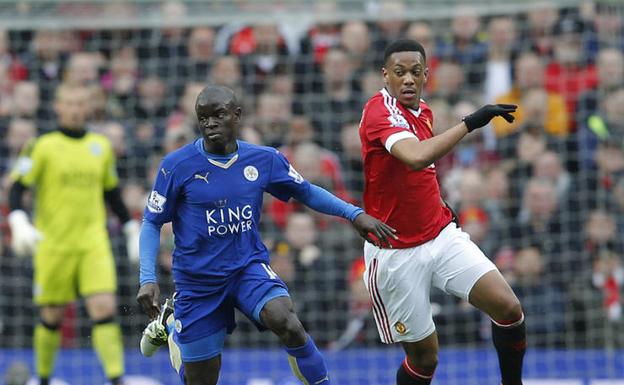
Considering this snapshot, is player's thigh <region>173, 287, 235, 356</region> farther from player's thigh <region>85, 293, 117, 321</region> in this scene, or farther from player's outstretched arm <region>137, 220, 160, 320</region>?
player's thigh <region>85, 293, 117, 321</region>

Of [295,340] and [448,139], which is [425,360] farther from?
[448,139]

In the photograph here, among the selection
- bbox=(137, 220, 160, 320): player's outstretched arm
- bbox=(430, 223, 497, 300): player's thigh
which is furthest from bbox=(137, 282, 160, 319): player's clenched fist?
bbox=(430, 223, 497, 300): player's thigh

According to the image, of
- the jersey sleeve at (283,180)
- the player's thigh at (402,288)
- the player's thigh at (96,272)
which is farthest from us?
the player's thigh at (96,272)

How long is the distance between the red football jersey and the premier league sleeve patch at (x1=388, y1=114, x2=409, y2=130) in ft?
0.26

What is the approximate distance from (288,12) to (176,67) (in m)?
1.24

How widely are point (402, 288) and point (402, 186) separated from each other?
0.58 metres

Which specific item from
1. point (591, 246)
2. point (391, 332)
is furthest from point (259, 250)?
point (591, 246)

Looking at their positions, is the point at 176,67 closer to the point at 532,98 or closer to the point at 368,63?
the point at 368,63

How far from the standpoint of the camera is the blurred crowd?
1062 centimetres

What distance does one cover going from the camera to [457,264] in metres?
6.82

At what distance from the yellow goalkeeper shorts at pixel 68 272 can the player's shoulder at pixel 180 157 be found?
3.24 meters

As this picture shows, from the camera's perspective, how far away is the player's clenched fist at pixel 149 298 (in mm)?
6301

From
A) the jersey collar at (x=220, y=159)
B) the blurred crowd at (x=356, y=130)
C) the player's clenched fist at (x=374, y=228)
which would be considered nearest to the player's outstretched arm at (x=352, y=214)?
the player's clenched fist at (x=374, y=228)

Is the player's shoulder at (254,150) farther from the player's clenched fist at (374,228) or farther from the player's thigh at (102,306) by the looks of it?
the player's thigh at (102,306)
